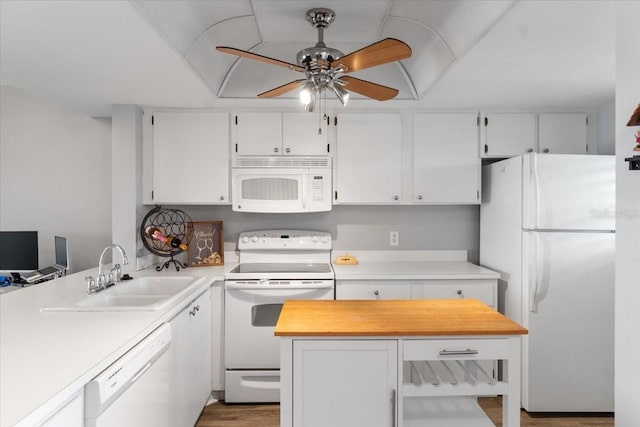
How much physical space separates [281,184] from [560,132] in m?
2.23

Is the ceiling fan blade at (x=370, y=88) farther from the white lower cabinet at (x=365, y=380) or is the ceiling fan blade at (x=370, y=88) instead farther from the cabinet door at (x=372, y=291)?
the cabinet door at (x=372, y=291)

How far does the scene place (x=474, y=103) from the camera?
2.87 meters

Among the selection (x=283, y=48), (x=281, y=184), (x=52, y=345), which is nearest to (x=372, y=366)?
(x=52, y=345)

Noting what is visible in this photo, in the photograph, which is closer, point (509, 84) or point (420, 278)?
point (509, 84)

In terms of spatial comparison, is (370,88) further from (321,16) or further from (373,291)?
(373,291)

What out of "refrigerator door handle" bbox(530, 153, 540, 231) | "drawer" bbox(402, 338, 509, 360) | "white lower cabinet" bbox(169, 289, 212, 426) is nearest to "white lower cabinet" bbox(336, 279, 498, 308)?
"refrigerator door handle" bbox(530, 153, 540, 231)

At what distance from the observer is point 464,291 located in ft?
9.02

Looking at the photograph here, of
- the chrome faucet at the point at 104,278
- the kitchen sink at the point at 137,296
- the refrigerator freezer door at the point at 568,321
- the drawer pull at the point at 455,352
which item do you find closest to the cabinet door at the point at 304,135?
the kitchen sink at the point at 137,296

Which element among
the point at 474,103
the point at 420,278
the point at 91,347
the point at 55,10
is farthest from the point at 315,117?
the point at 91,347

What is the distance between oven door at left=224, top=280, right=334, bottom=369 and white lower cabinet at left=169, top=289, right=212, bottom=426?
0.47 feet

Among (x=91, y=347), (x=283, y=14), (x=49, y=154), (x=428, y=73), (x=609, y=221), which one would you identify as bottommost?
(x=91, y=347)

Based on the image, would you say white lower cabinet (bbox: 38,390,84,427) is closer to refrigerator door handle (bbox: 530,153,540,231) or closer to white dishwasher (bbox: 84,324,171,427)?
white dishwasher (bbox: 84,324,171,427)

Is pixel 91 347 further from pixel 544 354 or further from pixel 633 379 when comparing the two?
pixel 544 354

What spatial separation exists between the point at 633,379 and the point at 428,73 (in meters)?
2.01
